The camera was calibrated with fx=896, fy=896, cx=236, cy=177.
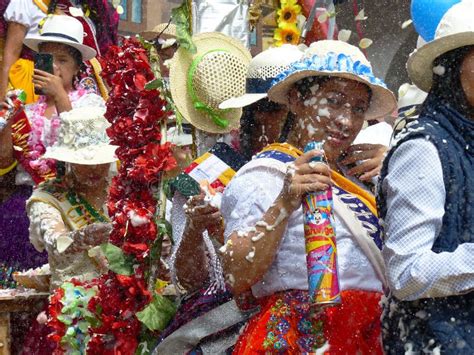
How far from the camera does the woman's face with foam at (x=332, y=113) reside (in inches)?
126

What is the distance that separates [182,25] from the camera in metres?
4.48

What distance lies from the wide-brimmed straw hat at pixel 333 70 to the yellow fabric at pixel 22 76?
4.37 m

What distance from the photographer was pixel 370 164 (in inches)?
136

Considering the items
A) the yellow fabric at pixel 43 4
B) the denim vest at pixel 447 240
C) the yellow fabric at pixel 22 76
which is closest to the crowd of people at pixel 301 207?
the denim vest at pixel 447 240

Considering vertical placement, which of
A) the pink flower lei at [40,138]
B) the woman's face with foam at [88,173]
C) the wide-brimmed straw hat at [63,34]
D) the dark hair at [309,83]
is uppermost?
the dark hair at [309,83]

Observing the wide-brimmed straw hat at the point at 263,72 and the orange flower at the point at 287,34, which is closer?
the wide-brimmed straw hat at the point at 263,72

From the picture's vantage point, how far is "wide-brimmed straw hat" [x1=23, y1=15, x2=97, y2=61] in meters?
6.76

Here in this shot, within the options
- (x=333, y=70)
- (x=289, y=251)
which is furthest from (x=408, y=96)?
(x=289, y=251)

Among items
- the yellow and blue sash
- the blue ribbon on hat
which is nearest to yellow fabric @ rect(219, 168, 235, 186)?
the yellow and blue sash

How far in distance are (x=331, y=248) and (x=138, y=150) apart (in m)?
1.51

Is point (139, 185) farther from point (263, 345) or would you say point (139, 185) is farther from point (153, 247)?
point (263, 345)

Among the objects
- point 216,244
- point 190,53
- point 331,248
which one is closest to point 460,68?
point 331,248

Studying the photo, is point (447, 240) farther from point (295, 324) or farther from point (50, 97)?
point (50, 97)

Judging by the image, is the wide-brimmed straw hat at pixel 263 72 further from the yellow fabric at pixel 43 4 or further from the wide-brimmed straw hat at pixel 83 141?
the yellow fabric at pixel 43 4
